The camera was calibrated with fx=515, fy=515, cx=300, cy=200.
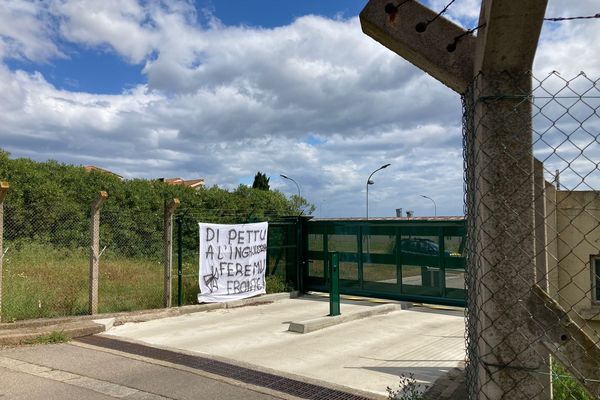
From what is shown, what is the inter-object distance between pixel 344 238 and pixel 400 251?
169 centimetres

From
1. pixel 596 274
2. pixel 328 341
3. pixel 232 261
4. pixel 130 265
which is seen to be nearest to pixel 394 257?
pixel 232 261

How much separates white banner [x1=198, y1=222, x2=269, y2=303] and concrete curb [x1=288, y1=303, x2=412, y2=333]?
118 inches

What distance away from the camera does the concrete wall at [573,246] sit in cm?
361

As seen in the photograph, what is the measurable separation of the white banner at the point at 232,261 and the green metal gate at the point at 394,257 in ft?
5.95

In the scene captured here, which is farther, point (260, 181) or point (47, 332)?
point (260, 181)

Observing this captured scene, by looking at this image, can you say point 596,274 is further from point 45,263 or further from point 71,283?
point 45,263

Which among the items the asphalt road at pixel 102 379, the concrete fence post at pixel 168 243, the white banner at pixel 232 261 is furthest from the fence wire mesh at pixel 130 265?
the asphalt road at pixel 102 379

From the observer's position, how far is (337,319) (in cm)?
1004

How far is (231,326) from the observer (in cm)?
973

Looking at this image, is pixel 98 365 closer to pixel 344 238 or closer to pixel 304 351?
pixel 304 351

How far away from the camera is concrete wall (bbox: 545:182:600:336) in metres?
3.61

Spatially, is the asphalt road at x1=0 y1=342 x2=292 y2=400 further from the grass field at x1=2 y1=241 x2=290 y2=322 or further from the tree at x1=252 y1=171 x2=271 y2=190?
the tree at x1=252 y1=171 x2=271 y2=190

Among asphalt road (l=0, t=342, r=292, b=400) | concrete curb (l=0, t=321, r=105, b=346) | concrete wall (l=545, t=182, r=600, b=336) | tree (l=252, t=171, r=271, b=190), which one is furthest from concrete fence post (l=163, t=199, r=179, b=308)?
tree (l=252, t=171, r=271, b=190)

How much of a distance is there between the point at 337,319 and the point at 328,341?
5.22 feet
